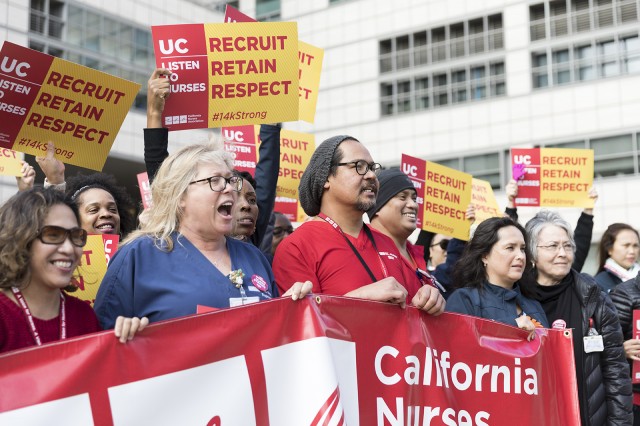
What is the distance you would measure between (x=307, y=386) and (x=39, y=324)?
0.99 m

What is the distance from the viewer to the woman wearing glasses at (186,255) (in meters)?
3.07

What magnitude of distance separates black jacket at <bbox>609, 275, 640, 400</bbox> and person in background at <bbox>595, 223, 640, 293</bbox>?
1.06m

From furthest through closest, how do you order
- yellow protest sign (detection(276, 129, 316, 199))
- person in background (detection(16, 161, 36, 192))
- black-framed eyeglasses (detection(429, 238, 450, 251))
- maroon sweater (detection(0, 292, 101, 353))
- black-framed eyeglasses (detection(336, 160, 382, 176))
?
black-framed eyeglasses (detection(429, 238, 450, 251)) → yellow protest sign (detection(276, 129, 316, 199)) → person in background (detection(16, 161, 36, 192)) → black-framed eyeglasses (detection(336, 160, 382, 176)) → maroon sweater (detection(0, 292, 101, 353))

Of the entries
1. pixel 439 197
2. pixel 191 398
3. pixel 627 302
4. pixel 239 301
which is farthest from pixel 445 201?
pixel 191 398

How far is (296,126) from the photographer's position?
104ft

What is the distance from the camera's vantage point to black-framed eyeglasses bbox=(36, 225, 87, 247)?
2.76 meters

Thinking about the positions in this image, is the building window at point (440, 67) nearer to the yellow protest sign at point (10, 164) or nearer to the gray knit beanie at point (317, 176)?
the yellow protest sign at point (10, 164)

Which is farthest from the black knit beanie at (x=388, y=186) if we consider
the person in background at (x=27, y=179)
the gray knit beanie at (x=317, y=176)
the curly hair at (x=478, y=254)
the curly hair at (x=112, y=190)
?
the person in background at (x=27, y=179)

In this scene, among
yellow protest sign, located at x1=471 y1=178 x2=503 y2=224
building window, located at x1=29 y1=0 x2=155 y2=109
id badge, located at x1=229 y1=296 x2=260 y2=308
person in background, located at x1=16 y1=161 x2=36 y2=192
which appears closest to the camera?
id badge, located at x1=229 y1=296 x2=260 y2=308

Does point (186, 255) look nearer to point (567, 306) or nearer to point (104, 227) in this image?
point (104, 227)

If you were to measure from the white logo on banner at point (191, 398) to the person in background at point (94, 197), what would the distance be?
5.46 ft

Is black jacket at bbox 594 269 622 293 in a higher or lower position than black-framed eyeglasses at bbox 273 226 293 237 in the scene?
lower

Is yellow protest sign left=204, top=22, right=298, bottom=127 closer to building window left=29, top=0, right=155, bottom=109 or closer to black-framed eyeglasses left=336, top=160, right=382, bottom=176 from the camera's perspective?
black-framed eyeglasses left=336, top=160, right=382, bottom=176

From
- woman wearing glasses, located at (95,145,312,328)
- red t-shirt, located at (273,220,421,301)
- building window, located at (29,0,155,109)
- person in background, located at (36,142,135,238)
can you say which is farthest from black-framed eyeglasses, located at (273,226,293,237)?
building window, located at (29,0,155,109)
